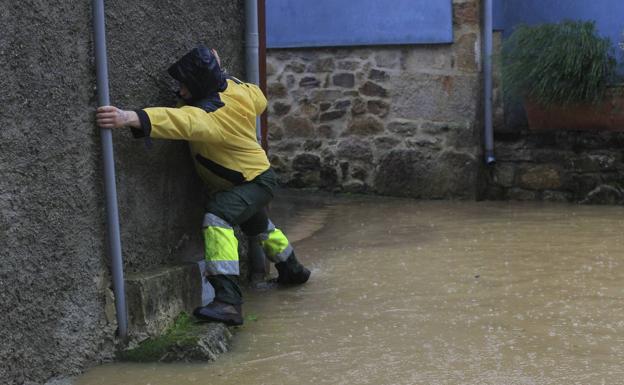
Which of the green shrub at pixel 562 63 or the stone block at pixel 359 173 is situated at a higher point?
the green shrub at pixel 562 63

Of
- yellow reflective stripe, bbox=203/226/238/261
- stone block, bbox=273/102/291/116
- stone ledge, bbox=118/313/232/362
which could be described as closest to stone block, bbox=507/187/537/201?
stone block, bbox=273/102/291/116

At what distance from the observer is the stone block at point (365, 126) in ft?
28.7

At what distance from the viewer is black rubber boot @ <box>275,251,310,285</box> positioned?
5055 mm

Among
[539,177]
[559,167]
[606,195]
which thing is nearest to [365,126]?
[539,177]

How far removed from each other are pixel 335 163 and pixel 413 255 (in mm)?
3182

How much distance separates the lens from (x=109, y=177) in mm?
3703

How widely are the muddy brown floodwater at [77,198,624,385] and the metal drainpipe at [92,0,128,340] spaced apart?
26 cm

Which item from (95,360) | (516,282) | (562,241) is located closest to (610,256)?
(562,241)

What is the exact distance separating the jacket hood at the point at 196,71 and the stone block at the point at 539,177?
4817 millimetres

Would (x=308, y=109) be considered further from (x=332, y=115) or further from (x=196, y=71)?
(x=196, y=71)

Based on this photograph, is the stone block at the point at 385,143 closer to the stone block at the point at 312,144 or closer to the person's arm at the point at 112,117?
the stone block at the point at 312,144

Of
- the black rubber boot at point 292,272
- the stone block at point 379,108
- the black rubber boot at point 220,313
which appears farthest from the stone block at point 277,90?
the black rubber boot at point 220,313

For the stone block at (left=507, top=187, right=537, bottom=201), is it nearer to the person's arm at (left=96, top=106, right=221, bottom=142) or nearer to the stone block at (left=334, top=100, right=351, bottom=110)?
the stone block at (left=334, top=100, right=351, bottom=110)

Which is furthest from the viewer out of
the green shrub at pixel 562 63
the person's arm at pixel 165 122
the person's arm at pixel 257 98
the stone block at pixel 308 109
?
the stone block at pixel 308 109
